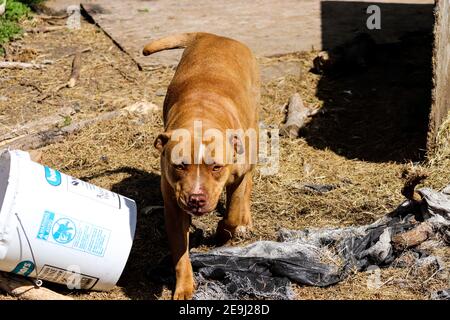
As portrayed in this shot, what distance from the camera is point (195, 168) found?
5.36 m

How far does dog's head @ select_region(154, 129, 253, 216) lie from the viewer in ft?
17.4

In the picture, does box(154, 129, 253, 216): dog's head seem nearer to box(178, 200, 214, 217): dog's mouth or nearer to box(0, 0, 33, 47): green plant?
box(178, 200, 214, 217): dog's mouth

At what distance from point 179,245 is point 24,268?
1.01 meters

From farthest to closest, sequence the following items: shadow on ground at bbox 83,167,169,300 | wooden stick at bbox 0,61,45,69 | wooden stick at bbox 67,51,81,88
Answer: wooden stick at bbox 0,61,45,69
wooden stick at bbox 67,51,81,88
shadow on ground at bbox 83,167,169,300

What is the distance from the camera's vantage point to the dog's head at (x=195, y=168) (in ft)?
17.4

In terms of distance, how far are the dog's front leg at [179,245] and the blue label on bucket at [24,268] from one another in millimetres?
938

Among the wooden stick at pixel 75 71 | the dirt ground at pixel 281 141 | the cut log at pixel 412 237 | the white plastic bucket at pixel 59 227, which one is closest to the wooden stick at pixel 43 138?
the dirt ground at pixel 281 141

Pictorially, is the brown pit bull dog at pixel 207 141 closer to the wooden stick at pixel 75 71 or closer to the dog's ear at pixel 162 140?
the dog's ear at pixel 162 140

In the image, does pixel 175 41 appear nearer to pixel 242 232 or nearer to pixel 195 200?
pixel 242 232

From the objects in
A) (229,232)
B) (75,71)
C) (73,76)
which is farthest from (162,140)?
(75,71)

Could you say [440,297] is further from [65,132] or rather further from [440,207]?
[65,132]

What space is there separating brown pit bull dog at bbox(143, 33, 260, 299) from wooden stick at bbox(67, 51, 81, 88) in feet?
8.46

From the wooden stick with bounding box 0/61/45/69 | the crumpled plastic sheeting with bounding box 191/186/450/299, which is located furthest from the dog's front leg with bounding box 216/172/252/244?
the wooden stick with bounding box 0/61/45/69
